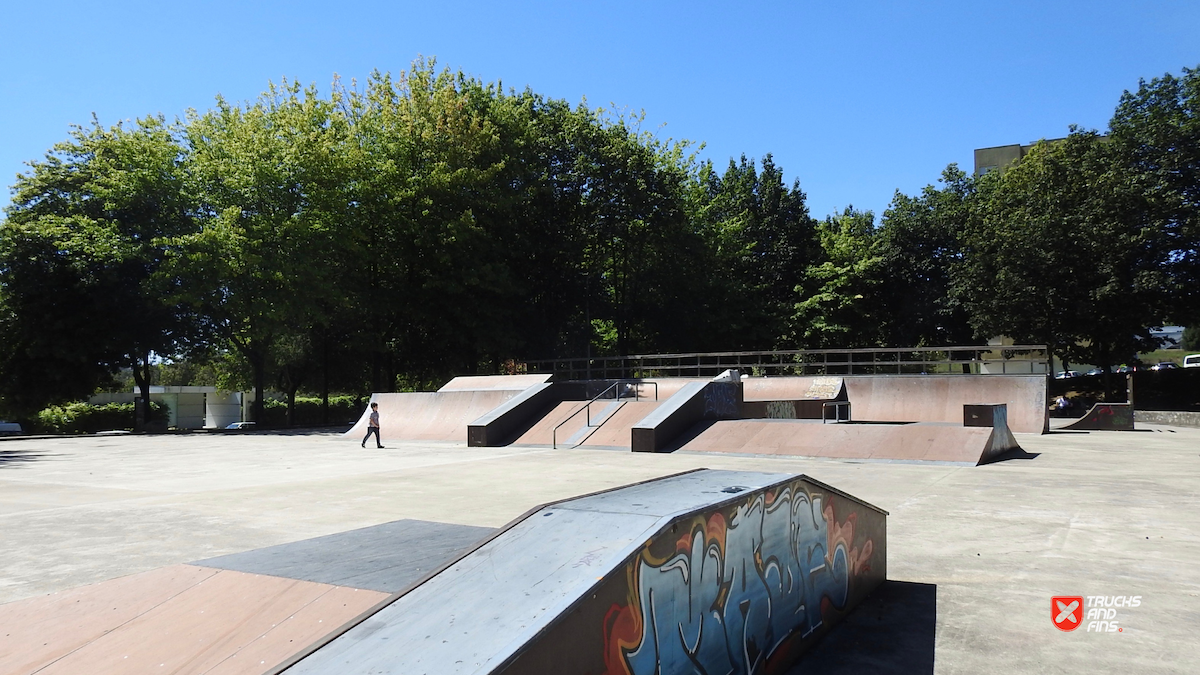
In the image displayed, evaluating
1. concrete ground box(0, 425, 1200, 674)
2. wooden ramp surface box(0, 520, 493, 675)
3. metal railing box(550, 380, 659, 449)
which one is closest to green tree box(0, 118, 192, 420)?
concrete ground box(0, 425, 1200, 674)

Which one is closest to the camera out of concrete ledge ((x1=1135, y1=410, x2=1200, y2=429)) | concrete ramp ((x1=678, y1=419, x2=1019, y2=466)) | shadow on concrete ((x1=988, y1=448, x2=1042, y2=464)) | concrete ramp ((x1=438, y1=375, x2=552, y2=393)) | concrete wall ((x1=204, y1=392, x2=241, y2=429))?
concrete ramp ((x1=678, y1=419, x2=1019, y2=466))

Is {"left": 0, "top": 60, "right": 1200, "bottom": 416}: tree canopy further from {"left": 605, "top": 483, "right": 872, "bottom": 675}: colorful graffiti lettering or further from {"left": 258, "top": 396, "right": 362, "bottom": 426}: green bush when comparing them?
{"left": 605, "top": 483, "right": 872, "bottom": 675}: colorful graffiti lettering

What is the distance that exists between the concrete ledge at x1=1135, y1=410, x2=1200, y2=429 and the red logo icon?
90.9ft

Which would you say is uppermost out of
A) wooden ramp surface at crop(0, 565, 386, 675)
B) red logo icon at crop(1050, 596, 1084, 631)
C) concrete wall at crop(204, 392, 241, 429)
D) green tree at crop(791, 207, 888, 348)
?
green tree at crop(791, 207, 888, 348)

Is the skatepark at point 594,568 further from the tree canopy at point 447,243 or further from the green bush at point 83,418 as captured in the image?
the green bush at point 83,418

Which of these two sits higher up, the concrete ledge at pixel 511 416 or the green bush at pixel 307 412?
the concrete ledge at pixel 511 416

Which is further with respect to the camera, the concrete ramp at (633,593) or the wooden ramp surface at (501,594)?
the concrete ramp at (633,593)

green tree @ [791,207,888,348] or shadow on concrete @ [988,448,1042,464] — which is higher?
green tree @ [791,207,888,348]

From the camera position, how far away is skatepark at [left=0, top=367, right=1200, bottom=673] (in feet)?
9.91

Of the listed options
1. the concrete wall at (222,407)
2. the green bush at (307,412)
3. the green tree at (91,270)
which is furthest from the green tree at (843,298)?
the concrete wall at (222,407)

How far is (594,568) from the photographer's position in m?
3.03

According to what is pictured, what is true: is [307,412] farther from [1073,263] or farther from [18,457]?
[1073,263]

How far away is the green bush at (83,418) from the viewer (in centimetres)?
3662

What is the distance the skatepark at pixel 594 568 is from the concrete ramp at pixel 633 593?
1 centimetres
